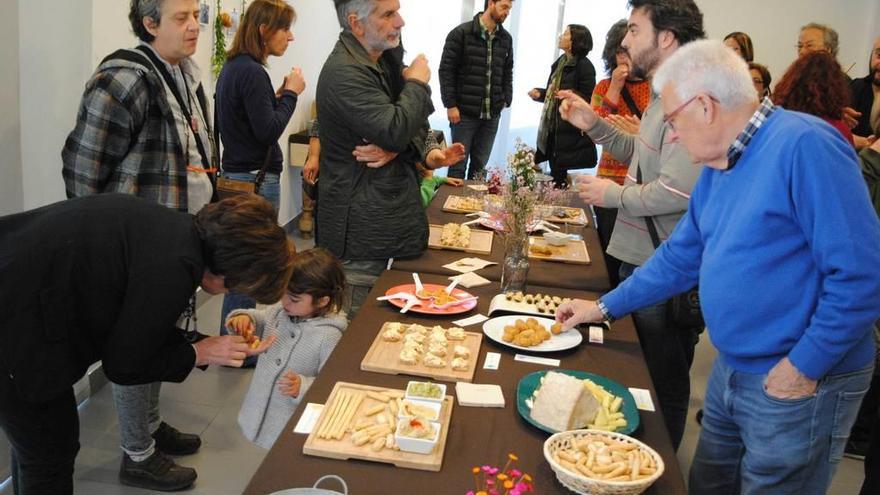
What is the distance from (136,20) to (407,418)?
5.29ft

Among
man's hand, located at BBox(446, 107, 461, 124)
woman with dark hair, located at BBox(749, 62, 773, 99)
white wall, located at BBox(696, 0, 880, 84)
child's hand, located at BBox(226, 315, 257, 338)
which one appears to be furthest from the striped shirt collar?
white wall, located at BBox(696, 0, 880, 84)

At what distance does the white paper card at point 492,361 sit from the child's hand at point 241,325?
702 mm

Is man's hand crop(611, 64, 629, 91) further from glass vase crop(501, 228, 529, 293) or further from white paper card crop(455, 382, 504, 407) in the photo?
white paper card crop(455, 382, 504, 407)

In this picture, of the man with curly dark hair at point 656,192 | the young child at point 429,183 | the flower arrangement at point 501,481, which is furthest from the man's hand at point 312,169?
the flower arrangement at point 501,481

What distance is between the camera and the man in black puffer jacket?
5297 mm

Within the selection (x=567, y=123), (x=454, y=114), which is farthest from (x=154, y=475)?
(x=454, y=114)

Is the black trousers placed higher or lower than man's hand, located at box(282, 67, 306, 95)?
lower

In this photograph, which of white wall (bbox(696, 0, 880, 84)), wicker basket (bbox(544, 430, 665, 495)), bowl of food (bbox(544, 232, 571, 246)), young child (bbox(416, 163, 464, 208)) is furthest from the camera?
white wall (bbox(696, 0, 880, 84))

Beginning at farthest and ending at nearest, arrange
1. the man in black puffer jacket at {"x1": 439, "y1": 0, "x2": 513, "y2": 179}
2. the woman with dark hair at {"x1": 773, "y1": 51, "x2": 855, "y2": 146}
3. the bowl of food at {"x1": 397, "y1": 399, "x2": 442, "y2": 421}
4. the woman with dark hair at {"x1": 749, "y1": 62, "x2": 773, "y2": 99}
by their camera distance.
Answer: the man in black puffer jacket at {"x1": 439, "y1": 0, "x2": 513, "y2": 179}, the woman with dark hair at {"x1": 749, "y1": 62, "x2": 773, "y2": 99}, the woman with dark hair at {"x1": 773, "y1": 51, "x2": 855, "y2": 146}, the bowl of food at {"x1": 397, "y1": 399, "x2": 442, "y2": 421}

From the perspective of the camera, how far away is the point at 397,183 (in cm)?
244

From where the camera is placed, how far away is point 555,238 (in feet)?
9.64

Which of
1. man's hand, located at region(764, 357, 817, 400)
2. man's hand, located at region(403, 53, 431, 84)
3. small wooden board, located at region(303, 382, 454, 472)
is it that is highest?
man's hand, located at region(403, 53, 431, 84)

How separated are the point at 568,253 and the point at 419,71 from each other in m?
0.92

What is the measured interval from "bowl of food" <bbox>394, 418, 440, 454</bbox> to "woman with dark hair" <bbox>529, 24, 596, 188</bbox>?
3152 millimetres
